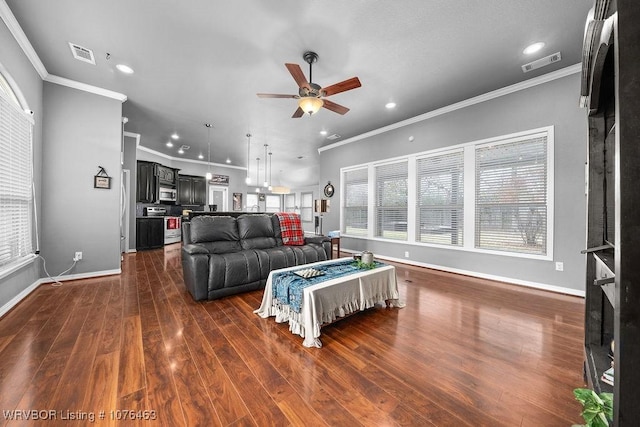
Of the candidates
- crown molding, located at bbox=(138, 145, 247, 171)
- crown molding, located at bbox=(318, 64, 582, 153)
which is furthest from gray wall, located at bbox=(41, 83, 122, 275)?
crown molding, located at bbox=(318, 64, 582, 153)

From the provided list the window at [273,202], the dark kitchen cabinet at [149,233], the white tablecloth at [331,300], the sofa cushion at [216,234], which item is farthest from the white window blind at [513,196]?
the window at [273,202]

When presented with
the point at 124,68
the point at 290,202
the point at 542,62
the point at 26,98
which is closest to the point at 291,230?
the point at 124,68

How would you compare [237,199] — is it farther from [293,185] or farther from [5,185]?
[5,185]

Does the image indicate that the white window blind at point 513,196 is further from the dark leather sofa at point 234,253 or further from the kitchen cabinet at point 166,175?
the kitchen cabinet at point 166,175

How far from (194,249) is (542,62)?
4.98 m

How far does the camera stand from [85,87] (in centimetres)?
365

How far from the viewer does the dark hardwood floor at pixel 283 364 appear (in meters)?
1.32

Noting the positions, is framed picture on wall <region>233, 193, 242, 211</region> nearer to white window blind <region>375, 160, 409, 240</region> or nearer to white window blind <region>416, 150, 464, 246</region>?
white window blind <region>375, 160, 409, 240</region>

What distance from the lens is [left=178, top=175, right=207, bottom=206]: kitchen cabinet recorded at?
808 cm

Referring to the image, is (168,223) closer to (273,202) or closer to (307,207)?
(273,202)

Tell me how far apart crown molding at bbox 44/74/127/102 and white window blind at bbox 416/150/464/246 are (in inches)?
214

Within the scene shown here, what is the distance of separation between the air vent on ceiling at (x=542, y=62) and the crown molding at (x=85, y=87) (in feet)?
19.6

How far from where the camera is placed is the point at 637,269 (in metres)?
0.57

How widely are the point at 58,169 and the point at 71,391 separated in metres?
3.58
